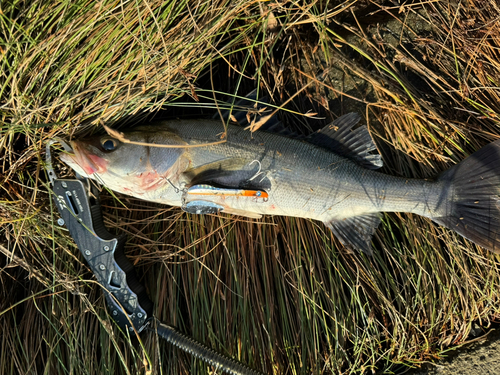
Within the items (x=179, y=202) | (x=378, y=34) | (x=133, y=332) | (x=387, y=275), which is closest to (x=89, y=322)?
(x=133, y=332)

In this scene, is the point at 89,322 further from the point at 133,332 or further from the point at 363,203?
the point at 363,203

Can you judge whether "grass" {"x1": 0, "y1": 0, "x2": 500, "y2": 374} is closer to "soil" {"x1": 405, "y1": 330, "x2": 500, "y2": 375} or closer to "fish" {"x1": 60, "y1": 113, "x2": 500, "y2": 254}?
"soil" {"x1": 405, "y1": 330, "x2": 500, "y2": 375}

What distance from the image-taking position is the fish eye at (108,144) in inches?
86.4

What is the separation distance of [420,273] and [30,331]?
2.85m

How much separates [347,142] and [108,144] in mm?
1572

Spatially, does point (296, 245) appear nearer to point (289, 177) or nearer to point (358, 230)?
point (358, 230)

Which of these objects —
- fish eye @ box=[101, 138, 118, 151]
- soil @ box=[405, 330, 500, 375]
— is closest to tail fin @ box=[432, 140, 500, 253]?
soil @ box=[405, 330, 500, 375]

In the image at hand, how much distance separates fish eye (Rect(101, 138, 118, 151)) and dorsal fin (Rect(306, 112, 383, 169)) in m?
1.27

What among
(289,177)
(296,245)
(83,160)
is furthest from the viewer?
(296,245)

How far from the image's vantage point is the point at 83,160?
215 cm

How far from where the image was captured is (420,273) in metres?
2.57

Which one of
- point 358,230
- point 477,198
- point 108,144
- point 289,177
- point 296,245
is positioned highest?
point 108,144

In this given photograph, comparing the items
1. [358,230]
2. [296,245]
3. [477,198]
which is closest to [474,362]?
[477,198]

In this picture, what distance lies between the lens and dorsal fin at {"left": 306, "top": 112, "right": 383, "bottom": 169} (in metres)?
2.45
